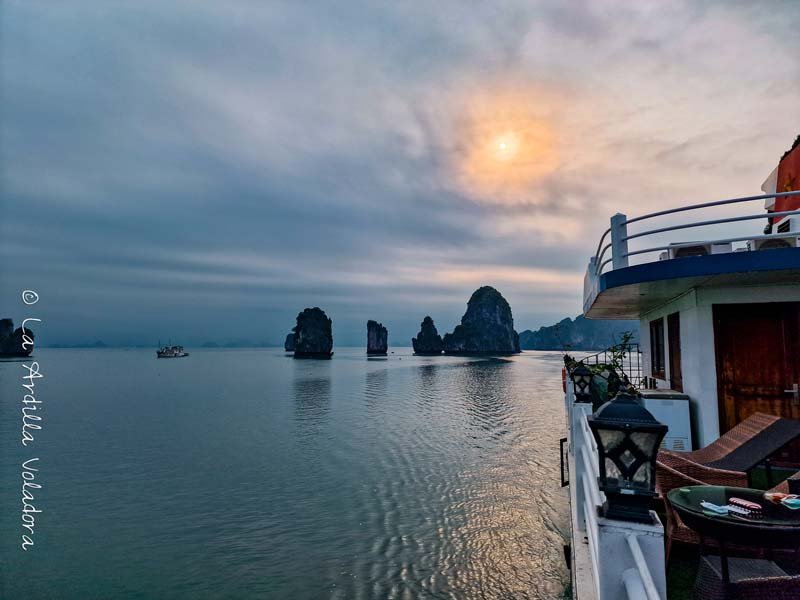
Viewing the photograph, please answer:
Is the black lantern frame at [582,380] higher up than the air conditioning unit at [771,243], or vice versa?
the air conditioning unit at [771,243]

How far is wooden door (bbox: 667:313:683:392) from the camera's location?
381 inches

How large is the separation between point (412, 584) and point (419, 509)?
141 inches

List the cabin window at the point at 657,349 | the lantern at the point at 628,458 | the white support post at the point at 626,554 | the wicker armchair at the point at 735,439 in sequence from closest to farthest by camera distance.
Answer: the white support post at the point at 626,554
the lantern at the point at 628,458
the wicker armchair at the point at 735,439
the cabin window at the point at 657,349

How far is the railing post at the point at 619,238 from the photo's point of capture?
802 cm

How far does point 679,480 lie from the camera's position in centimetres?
469

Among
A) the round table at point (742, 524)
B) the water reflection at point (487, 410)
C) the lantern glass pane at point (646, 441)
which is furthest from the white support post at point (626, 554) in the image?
the water reflection at point (487, 410)

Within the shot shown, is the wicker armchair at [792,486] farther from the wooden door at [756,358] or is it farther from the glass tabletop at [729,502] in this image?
the wooden door at [756,358]

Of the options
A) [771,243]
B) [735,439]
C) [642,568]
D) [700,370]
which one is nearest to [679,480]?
[735,439]

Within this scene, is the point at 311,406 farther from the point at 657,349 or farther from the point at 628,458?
the point at 628,458

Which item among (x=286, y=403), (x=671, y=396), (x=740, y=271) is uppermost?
(x=740, y=271)

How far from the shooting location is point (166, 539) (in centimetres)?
1052

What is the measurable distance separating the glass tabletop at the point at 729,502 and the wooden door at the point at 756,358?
4.30 metres

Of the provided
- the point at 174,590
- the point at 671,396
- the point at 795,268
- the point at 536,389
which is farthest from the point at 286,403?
the point at 795,268

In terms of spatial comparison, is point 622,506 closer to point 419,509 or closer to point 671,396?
point 671,396
